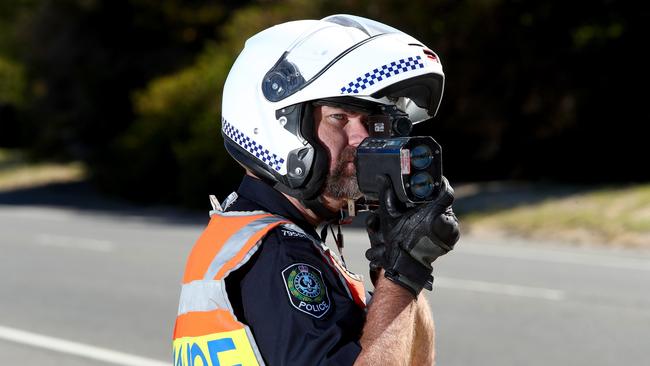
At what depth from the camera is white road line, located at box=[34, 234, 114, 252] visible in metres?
13.6

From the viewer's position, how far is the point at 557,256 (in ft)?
39.1

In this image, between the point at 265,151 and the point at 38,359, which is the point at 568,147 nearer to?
the point at 38,359

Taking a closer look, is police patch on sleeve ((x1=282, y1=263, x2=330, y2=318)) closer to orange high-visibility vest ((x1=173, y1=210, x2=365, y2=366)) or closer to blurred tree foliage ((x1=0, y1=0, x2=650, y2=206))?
orange high-visibility vest ((x1=173, y1=210, x2=365, y2=366))

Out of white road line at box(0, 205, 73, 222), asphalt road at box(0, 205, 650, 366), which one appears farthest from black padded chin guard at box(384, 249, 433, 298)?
white road line at box(0, 205, 73, 222)

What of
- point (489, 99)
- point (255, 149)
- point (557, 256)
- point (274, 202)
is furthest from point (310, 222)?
point (489, 99)

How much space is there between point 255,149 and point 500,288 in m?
7.51

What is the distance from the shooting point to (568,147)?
18.8 metres

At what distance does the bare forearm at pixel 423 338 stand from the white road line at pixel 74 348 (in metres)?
4.75

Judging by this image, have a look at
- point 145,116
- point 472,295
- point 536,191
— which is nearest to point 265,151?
point 472,295

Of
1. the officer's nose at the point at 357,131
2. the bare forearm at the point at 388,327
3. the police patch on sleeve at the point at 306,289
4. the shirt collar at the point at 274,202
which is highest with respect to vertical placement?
the officer's nose at the point at 357,131

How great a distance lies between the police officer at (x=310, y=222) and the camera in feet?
7.38

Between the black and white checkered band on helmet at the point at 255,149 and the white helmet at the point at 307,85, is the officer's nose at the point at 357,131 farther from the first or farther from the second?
the black and white checkered band on helmet at the point at 255,149

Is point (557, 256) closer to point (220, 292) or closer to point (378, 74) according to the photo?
point (378, 74)

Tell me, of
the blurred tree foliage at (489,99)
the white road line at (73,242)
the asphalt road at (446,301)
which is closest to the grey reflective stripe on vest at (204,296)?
the asphalt road at (446,301)
